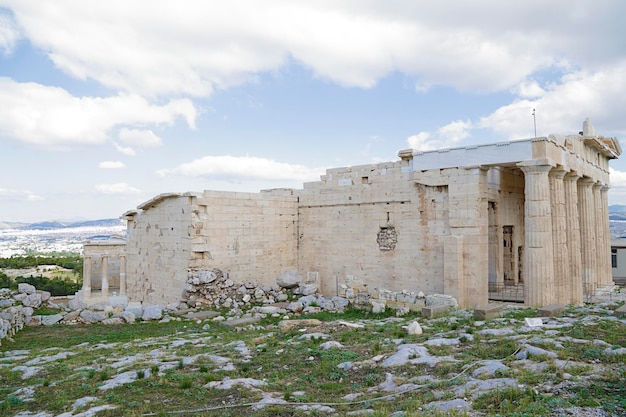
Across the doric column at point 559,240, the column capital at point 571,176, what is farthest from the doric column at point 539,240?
the column capital at point 571,176

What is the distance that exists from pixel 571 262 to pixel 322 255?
10.5 meters

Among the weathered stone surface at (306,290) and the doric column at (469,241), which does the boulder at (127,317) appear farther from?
the doric column at (469,241)

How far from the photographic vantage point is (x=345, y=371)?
25.4 ft

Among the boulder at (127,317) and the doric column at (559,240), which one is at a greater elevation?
the doric column at (559,240)

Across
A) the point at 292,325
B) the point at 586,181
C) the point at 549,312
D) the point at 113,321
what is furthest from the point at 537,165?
the point at 113,321

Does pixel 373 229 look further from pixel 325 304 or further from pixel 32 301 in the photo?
pixel 32 301

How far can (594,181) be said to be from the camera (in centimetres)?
2077

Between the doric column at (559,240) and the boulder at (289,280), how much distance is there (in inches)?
401

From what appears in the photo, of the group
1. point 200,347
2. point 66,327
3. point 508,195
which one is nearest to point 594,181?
point 508,195

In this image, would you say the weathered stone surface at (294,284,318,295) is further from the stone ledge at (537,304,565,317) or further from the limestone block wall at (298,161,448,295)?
the stone ledge at (537,304,565,317)

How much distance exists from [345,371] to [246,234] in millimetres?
13063

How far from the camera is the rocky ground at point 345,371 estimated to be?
5.70 metres

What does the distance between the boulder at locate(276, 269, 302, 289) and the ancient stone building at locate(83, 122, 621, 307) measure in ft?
4.40

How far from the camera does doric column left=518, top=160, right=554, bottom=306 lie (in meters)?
15.5
